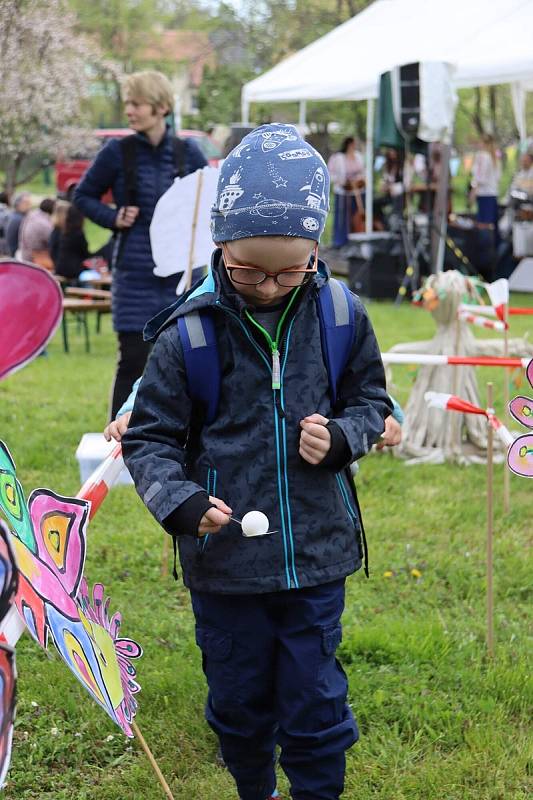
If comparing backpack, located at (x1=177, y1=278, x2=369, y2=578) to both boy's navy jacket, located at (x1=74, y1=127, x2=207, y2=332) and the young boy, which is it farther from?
boy's navy jacket, located at (x1=74, y1=127, x2=207, y2=332)

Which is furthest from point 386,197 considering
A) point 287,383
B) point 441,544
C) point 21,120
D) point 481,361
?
point 287,383

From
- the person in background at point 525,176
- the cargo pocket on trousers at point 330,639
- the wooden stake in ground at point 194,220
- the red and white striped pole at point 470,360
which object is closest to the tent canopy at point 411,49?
the person in background at point 525,176

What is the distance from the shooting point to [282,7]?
1040 inches


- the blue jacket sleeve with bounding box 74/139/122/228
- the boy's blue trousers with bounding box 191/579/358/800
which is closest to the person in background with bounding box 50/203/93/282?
the blue jacket sleeve with bounding box 74/139/122/228

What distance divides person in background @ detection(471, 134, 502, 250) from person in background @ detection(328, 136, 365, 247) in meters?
2.11

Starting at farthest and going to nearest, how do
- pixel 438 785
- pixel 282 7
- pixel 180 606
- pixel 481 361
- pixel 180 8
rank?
pixel 180 8 < pixel 282 7 < pixel 180 606 < pixel 481 361 < pixel 438 785

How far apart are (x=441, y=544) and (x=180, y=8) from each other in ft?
134

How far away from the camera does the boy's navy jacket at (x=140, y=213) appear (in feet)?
15.7

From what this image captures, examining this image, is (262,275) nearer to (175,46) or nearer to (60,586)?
(60,586)

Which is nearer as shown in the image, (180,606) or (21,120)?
(180,606)

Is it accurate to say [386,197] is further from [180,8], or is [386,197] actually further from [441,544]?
[180,8]

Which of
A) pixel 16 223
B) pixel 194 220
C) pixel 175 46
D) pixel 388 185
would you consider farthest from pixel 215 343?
pixel 175 46

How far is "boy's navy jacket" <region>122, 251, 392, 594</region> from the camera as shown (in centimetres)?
208

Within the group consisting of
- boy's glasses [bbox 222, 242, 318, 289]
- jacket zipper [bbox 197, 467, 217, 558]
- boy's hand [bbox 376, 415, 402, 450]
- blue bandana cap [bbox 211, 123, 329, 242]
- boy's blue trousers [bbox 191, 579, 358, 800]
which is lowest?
boy's blue trousers [bbox 191, 579, 358, 800]
